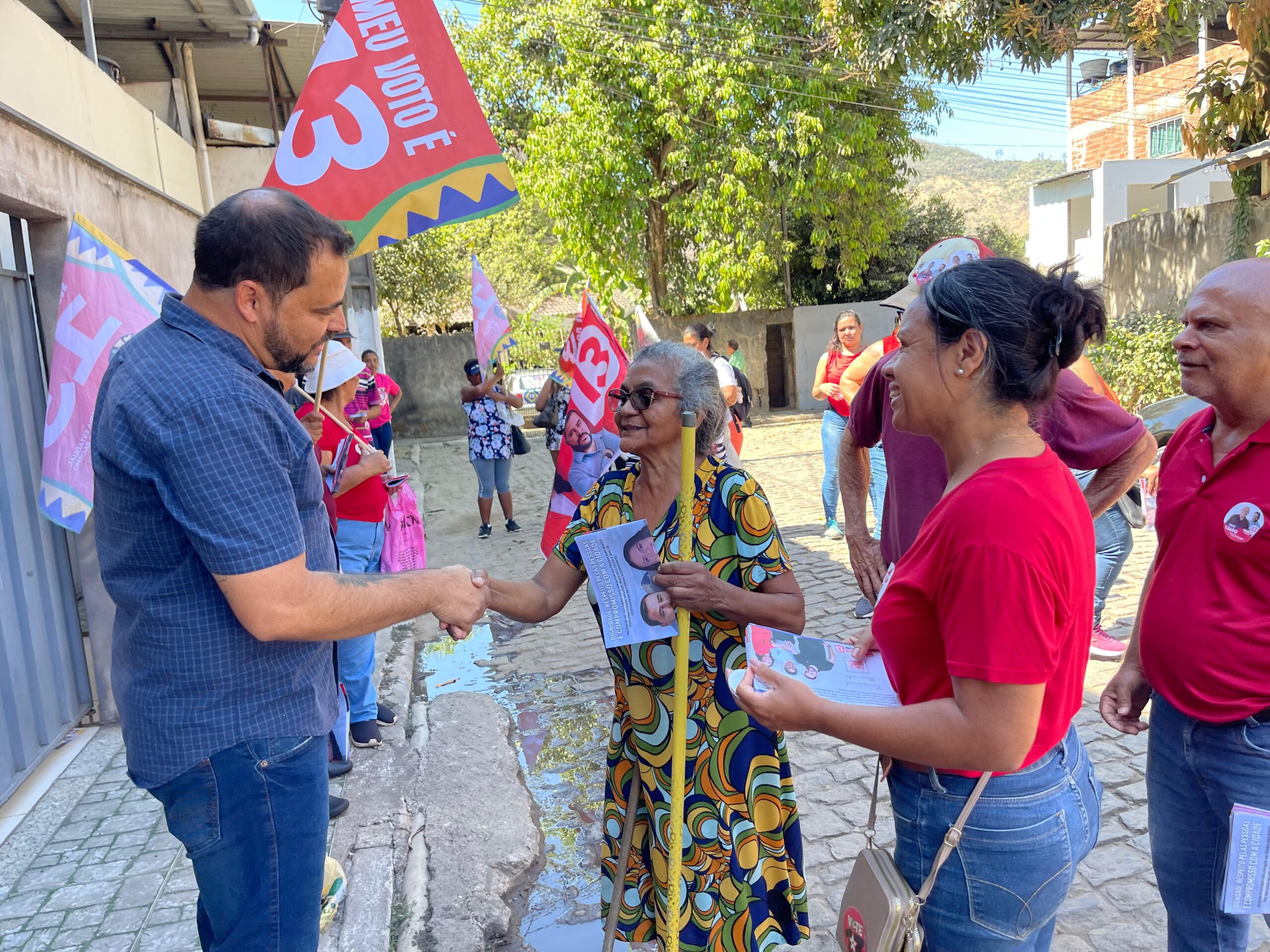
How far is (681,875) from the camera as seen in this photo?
2.39m

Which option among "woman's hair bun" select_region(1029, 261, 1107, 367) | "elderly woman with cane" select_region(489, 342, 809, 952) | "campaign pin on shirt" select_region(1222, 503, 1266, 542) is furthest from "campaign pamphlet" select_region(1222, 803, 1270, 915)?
"woman's hair bun" select_region(1029, 261, 1107, 367)

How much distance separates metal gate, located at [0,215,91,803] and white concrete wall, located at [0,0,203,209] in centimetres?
63

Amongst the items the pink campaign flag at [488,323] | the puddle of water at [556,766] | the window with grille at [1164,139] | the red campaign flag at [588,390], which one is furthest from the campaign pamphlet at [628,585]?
the window with grille at [1164,139]

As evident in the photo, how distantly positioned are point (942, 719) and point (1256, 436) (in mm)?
1147

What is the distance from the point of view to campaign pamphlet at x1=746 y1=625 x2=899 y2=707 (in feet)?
5.59

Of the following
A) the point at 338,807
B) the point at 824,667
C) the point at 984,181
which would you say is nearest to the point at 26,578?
the point at 338,807

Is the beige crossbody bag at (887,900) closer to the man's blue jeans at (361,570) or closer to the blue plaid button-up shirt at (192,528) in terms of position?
the blue plaid button-up shirt at (192,528)

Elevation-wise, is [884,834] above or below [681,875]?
below

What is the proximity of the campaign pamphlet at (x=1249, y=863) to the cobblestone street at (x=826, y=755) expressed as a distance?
1.15 m

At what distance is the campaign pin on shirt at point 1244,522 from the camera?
1995mm

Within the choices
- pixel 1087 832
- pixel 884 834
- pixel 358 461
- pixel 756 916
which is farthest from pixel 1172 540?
pixel 358 461

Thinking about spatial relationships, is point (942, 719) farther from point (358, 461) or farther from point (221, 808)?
point (358, 461)

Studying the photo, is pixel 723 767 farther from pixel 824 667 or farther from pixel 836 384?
pixel 836 384

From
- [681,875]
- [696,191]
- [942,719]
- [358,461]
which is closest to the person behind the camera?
[942,719]
